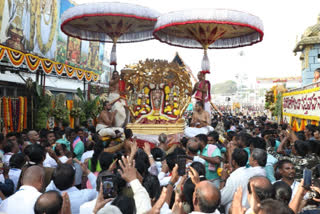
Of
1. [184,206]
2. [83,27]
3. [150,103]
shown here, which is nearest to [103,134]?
[150,103]

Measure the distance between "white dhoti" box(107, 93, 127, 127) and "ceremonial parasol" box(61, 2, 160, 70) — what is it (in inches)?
66.6

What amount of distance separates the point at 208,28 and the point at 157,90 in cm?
245

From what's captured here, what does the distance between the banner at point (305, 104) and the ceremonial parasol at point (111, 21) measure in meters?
5.16

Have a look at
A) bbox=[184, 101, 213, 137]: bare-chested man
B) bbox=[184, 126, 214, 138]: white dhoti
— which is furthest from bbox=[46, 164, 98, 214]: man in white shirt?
bbox=[184, 101, 213, 137]: bare-chested man

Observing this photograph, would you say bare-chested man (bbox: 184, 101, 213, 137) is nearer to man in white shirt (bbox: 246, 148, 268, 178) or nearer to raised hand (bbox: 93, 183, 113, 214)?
man in white shirt (bbox: 246, 148, 268, 178)

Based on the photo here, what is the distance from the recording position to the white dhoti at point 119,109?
8.30 meters

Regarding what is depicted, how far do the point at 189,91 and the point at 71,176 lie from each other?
6321mm

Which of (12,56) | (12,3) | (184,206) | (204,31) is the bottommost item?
(184,206)

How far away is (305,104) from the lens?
8.79 meters

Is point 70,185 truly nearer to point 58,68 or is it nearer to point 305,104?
point 58,68

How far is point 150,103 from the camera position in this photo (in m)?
8.77

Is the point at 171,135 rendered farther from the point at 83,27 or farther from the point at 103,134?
the point at 83,27

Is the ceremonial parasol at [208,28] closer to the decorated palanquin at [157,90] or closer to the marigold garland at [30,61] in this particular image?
the decorated palanquin at [157,90]

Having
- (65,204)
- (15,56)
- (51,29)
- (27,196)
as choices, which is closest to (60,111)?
(15,56)
